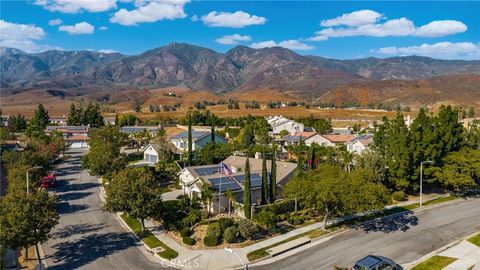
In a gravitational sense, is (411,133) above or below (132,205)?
above

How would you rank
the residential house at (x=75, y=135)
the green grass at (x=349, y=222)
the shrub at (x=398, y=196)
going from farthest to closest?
the residential house at (x=75, y=135), the shrub at (x=398, y=196), the green grass at (x=349, y=222)

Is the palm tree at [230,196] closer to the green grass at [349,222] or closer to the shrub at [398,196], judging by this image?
the green grass at [349,222]

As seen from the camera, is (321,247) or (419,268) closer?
(419,268)

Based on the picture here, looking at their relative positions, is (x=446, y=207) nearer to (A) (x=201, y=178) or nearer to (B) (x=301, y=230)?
(B) (x=301, y=230)

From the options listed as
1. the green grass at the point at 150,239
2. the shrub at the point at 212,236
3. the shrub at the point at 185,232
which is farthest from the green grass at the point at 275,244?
the shrub at the point at 185,232

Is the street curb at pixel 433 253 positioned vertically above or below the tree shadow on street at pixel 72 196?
below

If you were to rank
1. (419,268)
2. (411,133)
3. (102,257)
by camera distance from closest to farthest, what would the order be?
(419,268)
(102,257)
(411,133)

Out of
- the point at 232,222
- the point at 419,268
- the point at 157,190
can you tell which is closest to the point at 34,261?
the point at 157,190

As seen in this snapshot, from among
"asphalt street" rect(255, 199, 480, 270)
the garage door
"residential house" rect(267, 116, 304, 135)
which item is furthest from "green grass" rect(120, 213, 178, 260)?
"residential house" rect(267, 116, 304, 135)
